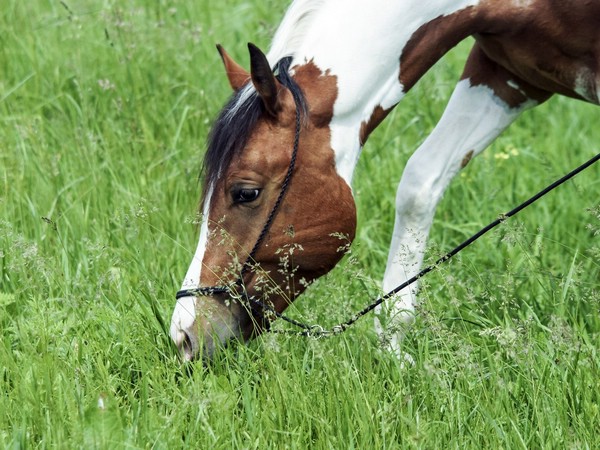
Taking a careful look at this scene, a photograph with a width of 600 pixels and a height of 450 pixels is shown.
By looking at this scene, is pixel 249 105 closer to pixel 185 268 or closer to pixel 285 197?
pixel 285 197

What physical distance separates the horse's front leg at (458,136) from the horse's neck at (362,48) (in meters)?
0.45

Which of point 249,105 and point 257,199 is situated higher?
point 249,105

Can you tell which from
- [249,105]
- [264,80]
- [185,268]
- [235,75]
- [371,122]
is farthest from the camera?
[185,268]

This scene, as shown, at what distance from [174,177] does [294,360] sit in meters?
1.73

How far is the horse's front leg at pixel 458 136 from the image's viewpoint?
353cm

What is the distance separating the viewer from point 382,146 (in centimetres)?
492

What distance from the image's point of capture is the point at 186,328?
2.97 metres

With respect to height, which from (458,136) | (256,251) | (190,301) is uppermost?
(458,136)

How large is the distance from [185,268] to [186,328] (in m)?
0.84

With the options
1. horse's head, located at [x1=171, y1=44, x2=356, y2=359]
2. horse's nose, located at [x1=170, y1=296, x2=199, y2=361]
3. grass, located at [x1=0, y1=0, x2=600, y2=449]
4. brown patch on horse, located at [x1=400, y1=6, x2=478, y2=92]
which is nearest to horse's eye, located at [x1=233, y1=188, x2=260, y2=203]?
horse's head, located at [x1=171, y1=44, x2=356, y2=359]

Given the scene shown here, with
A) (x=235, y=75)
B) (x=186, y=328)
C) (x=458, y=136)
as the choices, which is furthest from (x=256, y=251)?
(x=458, y=136)

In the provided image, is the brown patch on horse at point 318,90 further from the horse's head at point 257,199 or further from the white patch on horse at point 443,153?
the white patch on horse at point 443,153

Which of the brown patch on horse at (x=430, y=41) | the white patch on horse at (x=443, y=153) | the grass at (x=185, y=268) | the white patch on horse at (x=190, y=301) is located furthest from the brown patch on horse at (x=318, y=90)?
the white patch on horse at (x=443, y=153)

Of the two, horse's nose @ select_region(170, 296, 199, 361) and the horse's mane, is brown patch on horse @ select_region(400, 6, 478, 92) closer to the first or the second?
the horse's mane
